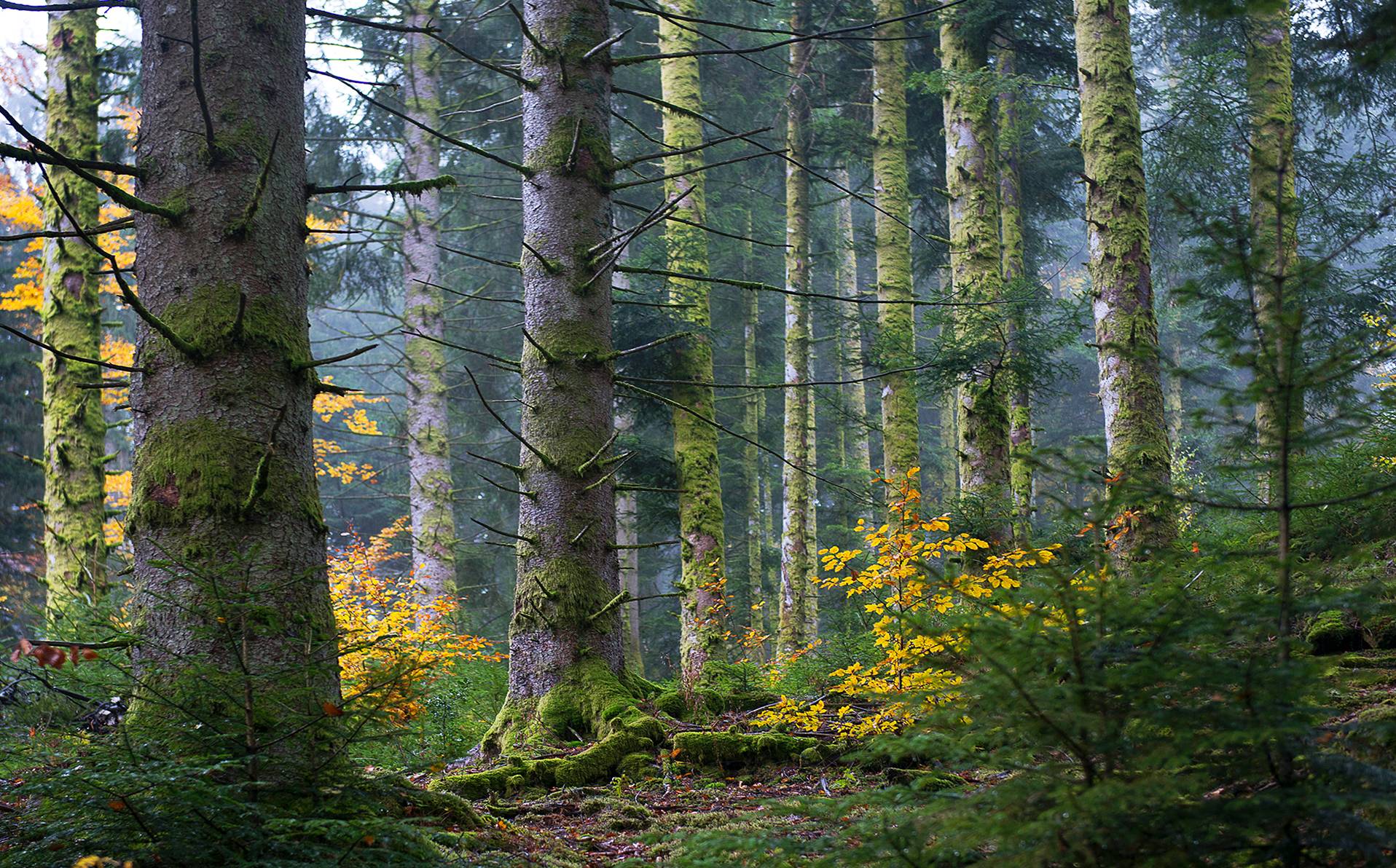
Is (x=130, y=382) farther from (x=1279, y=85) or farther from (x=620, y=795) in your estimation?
(x=1279, y=85)

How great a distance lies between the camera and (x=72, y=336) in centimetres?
916

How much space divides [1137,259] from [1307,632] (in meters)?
4.11

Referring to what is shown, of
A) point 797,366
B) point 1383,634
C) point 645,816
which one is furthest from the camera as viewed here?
point 797,366

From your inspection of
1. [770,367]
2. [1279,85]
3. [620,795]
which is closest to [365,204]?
[770,367]

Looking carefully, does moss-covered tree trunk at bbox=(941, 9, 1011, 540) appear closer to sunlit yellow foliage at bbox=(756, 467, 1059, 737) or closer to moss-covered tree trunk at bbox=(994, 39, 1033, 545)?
moss-covered tree trunk at bbox=(994, 39, 1033, 545)

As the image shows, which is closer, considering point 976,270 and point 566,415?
point 566,415

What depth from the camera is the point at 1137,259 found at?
754cm

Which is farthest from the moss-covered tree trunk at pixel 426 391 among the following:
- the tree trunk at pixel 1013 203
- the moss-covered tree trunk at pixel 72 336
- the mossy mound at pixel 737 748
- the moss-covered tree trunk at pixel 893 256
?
the mossy mound at pixel 737 748

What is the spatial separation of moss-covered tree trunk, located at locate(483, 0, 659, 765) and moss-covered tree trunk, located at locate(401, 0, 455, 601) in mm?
8120

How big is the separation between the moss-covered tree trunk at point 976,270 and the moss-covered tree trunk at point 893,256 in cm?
69

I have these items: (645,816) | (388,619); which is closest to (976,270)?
(645,816)

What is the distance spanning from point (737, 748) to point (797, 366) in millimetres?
9617

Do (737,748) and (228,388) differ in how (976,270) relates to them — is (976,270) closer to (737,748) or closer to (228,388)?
(737,748)

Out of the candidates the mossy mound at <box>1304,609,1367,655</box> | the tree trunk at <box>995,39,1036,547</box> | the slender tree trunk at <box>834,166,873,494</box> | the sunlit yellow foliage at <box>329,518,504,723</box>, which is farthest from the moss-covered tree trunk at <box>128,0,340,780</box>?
the slender tree trunk at <box>834,166,873,494</box>
